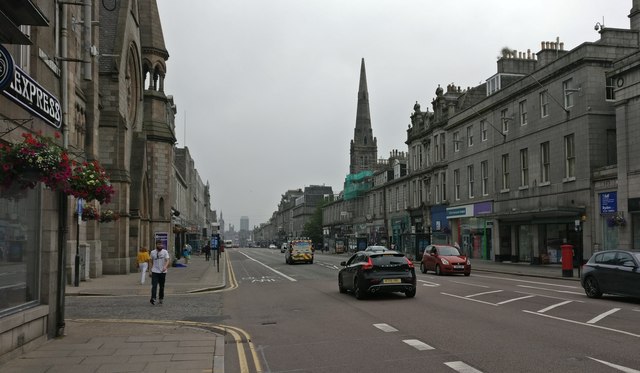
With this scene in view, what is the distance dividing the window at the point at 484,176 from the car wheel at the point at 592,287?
2716cm

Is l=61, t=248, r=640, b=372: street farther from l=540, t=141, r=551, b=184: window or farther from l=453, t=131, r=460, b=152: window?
l=453, t=131, r=460, b=152: window

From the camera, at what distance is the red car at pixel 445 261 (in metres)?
27.2

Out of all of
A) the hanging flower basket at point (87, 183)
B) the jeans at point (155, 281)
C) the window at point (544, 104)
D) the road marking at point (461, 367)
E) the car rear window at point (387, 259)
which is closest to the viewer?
the road marking at point (461, 367)

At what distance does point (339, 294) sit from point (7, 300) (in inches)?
470

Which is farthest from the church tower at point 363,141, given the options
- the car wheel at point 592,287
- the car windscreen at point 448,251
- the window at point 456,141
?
the car wheel at point 592,287

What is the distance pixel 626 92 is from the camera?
1066 inches

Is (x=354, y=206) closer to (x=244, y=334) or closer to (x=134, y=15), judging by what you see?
(x=134, y=15)

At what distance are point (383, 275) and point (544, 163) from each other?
74.1 feet

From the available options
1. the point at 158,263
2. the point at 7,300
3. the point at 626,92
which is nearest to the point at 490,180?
the point at 626,92

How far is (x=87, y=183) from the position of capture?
980 cm

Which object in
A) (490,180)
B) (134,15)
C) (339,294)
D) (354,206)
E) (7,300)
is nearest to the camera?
(7,300)

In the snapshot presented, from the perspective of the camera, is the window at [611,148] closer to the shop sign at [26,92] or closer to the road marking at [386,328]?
the road marking at [386,328]

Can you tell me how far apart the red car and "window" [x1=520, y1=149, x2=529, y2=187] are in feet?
38.1

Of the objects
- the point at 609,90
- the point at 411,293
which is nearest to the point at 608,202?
the point at 609,90
